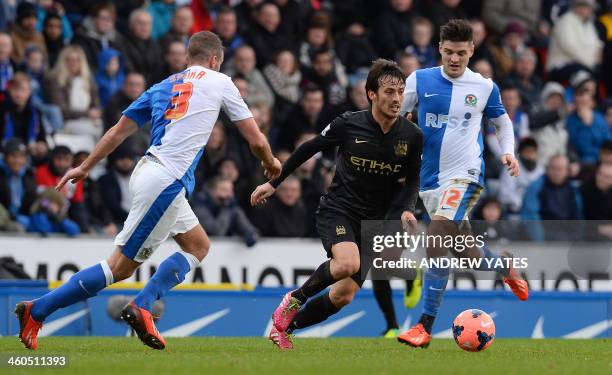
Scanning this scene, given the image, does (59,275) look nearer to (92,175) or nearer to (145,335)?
(92,175)

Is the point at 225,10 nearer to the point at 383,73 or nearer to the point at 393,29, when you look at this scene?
the point at 393,29

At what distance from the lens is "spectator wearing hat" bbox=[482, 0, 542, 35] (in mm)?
21844

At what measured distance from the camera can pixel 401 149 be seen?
34.0 ft

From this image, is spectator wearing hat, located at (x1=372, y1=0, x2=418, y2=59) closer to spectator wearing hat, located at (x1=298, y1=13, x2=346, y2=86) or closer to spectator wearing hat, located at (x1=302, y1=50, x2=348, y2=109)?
spectator wearing hat, located at (x1=298, y1=13, x2=346, y2=86)

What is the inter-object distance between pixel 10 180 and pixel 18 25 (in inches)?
108

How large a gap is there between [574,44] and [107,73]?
824 centimetres

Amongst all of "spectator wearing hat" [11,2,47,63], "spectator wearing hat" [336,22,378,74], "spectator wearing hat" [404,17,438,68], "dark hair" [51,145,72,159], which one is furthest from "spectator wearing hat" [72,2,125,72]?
"spectator wearing hat" [404,17,438,68]

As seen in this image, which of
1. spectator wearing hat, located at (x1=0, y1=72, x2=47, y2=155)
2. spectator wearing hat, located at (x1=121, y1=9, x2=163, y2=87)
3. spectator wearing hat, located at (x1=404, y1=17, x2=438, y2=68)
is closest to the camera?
spectator wearing hat, located at (x1=0, y1=72, x2=47, y2=155)

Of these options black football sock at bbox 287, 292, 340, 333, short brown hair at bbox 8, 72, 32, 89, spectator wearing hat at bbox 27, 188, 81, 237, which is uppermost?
short brown hair at bbox 8, 72, 32, 89

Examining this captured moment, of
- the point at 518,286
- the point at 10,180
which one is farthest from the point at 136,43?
the point at 518,286

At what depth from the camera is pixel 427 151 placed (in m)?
11.3

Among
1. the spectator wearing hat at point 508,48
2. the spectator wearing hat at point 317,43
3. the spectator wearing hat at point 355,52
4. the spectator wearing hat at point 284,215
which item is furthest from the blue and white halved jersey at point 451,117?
the spectator wearing hat at point 508,48

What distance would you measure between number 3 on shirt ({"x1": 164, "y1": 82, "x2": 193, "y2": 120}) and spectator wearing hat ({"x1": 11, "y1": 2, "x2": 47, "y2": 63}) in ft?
25.6

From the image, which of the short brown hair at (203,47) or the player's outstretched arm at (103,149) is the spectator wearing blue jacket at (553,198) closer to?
the short brown hair at (203,47)
